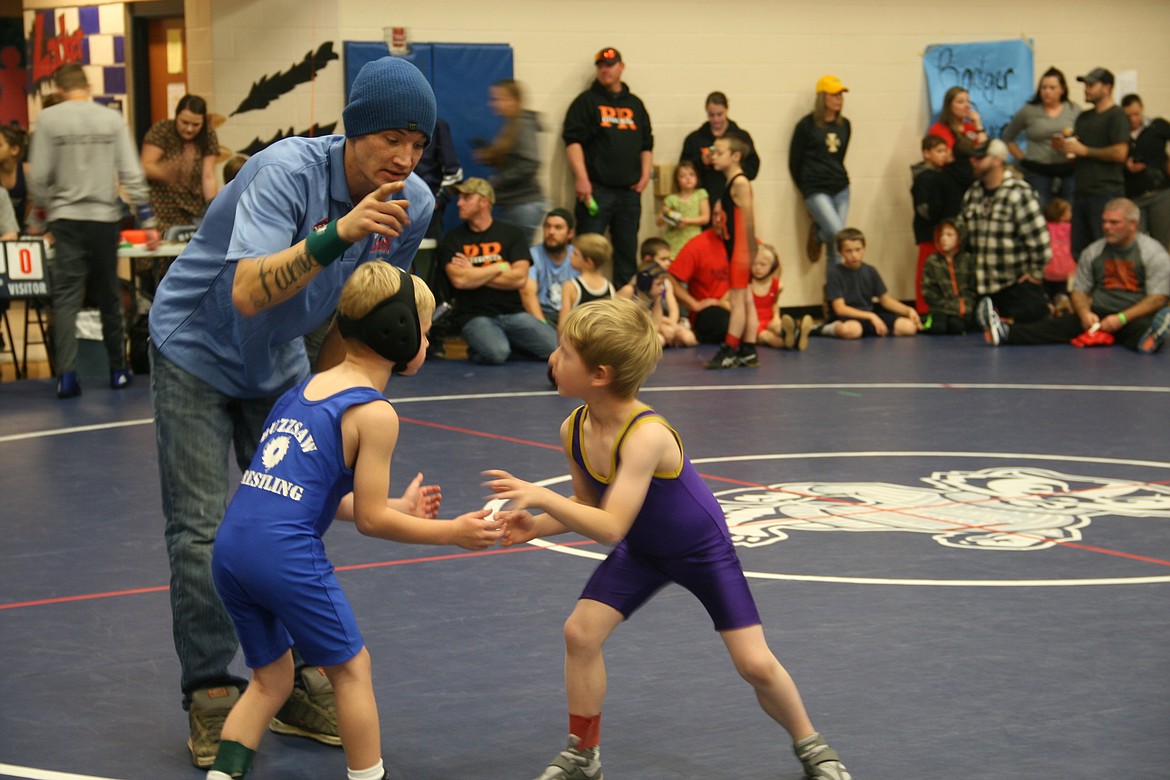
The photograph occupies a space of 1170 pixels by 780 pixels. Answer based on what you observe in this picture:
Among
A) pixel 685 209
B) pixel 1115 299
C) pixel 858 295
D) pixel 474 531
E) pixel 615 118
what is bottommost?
pixel 858 295

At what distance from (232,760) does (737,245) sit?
751 centimetres

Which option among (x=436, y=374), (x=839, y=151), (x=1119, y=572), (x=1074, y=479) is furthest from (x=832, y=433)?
(x=839, y=151)

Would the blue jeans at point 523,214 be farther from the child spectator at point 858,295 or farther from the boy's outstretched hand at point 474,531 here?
the boy's outstretched hand at point 474,531

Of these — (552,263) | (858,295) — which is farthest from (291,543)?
(858,295)

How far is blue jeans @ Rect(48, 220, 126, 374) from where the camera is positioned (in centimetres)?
922

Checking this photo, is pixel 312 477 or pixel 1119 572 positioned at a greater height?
pixel 312 477

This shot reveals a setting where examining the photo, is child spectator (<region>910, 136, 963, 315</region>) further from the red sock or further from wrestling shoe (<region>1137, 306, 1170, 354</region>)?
the red sock

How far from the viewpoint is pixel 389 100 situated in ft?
10.8

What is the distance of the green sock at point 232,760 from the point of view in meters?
3.16

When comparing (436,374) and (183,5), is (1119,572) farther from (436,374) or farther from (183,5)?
(183,5)

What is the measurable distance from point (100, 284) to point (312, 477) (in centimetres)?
683

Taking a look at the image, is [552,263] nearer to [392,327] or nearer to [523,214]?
[523,214]

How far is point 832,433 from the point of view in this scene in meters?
7.79

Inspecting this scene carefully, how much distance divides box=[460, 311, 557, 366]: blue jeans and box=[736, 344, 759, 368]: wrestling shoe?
54.2 inches
